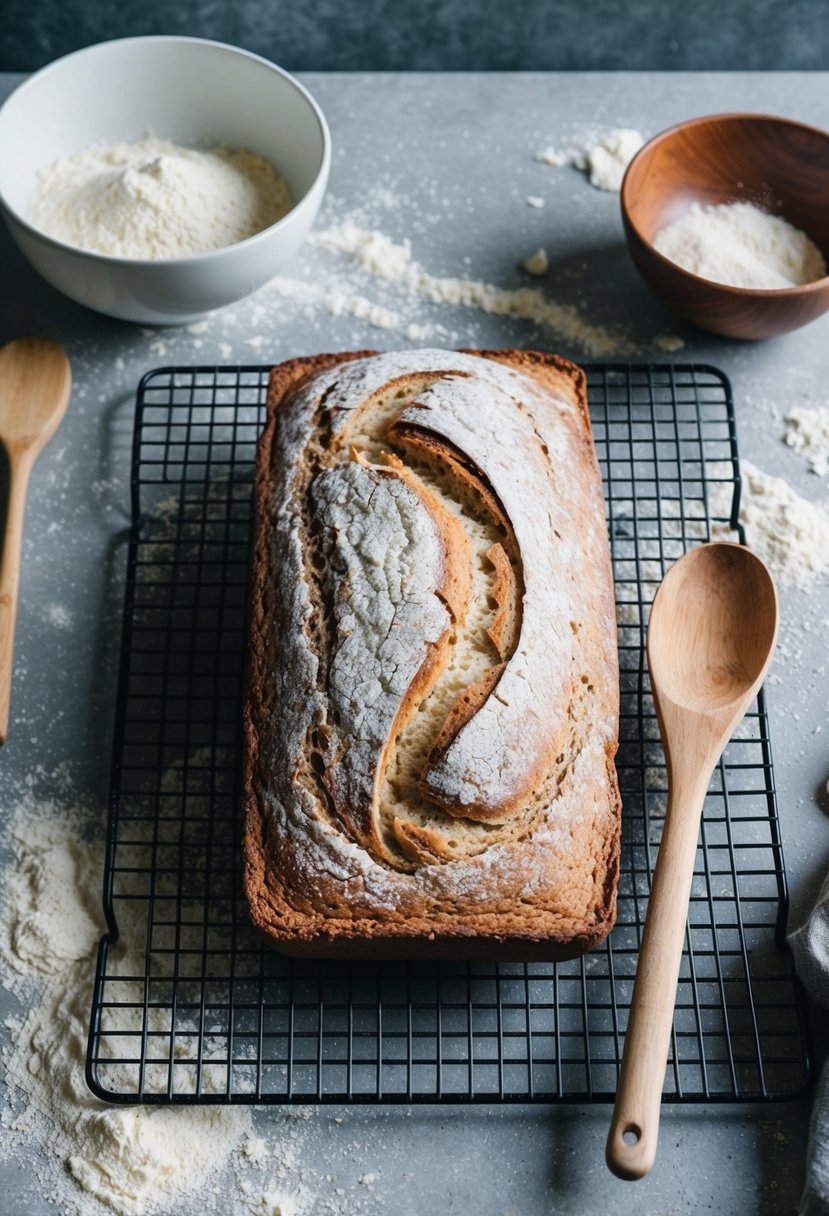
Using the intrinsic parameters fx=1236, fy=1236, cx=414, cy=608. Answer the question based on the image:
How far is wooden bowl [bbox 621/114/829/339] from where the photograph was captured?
7.83 feet

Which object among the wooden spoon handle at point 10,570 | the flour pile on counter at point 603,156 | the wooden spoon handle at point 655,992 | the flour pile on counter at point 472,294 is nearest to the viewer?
the wooden spoon handle at point 655,992

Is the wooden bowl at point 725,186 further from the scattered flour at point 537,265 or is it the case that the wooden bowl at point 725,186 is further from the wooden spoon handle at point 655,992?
the wooden spoon handle at point 655,992

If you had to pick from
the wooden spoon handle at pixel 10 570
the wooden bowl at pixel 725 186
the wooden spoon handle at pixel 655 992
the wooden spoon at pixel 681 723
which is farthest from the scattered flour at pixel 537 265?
the wooden spoon handle at pixel 655 992

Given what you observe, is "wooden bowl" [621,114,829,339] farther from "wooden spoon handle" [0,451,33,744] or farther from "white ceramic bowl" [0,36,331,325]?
"wooden spoon handle" [0,451,33,744]

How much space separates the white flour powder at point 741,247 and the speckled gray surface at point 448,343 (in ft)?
0.47

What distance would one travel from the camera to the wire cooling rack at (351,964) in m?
1.85

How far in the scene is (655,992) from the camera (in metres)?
1.72

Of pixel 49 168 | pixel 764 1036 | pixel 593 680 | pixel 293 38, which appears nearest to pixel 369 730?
pixel 593 680

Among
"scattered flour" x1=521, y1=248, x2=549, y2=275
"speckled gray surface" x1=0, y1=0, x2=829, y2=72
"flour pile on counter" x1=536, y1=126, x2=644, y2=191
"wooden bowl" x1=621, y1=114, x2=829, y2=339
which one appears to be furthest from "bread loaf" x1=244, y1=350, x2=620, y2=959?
"speckled gray surface" x1=0, y1=0, x2=829, y2=72

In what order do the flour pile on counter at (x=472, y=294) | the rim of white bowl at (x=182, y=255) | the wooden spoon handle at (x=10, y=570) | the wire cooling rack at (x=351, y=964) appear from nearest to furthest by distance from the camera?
the wire cooling rack at (x=351, y=964) → the wooden spoon handle at (x=10, y=570) → the rim of white bowl at (x=182, y=255) → the flour pile on counter at (x=472, y=294)

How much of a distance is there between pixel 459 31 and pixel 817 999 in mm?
2241

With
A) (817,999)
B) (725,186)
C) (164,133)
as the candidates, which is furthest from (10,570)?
(725,186)

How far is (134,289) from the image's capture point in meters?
2.33

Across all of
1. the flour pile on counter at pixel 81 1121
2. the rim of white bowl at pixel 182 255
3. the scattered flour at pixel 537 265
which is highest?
the rim of white bowl at pixel 182 255
